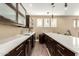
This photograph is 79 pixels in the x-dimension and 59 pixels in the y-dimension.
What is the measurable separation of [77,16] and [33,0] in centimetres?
1177

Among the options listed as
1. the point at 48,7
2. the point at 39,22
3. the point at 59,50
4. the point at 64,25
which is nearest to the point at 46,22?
the point at 39,22

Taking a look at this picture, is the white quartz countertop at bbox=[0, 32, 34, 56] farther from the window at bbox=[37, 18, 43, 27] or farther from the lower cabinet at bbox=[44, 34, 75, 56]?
the window at bbox=[37, 18, 43, 27]

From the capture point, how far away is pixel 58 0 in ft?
3.44

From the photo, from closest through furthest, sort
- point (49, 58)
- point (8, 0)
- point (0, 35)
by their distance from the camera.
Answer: point (49, 58) → point (8, 0) → point (0, 35)

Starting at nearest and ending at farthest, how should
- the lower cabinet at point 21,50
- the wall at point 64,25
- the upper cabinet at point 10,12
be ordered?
the lower cabinet at point 21,50, the upper cabinet at point 10,12, the wall at point 64,25

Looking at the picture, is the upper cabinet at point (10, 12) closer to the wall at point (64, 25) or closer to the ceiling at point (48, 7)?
the ceiling at point (48, 7)

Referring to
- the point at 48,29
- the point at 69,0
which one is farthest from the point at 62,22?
the point at 69,0

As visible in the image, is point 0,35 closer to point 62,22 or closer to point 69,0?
point 69,0

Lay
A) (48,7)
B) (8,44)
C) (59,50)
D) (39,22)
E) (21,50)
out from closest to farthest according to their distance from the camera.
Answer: (8,44)
(21,50)
(59,50)
(48,7)
(39,22)

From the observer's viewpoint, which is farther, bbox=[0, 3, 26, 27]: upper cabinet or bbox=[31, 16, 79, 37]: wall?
bbox=[31, 16, 79, 37]: wall

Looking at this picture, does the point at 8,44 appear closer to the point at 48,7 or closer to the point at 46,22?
the point at 48,7

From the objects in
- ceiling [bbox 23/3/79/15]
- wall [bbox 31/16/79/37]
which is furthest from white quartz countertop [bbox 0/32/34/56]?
wall [bbox 31/16/79/37]

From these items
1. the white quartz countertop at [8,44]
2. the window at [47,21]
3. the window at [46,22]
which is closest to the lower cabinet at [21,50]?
the white quartz countertop at [8,44]

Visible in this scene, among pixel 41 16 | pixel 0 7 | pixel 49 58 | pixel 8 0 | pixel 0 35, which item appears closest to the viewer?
pixel 49 58
